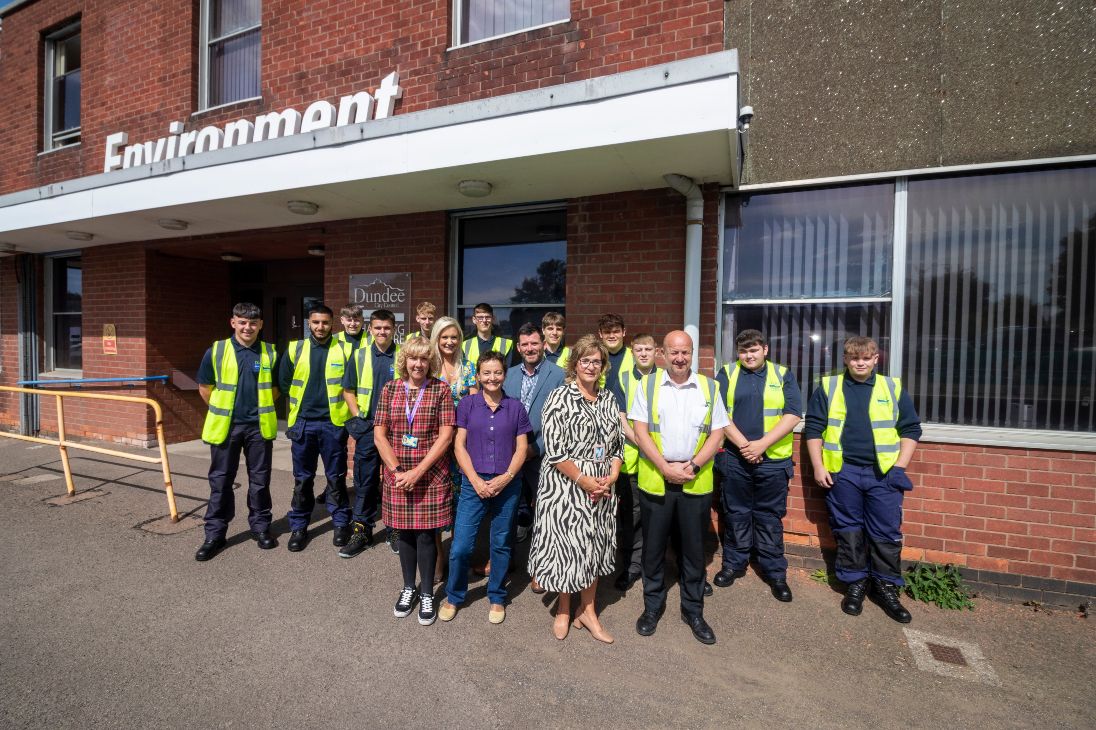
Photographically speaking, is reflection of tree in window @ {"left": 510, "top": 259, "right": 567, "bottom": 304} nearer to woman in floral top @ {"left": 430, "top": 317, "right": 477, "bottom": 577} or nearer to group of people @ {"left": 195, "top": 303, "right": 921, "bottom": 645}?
group of people @ {"left": 195, "top": 303, "right": 921, "bottom": 645}

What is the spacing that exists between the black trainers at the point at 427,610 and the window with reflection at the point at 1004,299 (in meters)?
3.84

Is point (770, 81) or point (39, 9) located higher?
point (39, 9)

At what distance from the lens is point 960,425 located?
3.96 m

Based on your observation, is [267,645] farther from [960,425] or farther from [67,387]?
[67,387]

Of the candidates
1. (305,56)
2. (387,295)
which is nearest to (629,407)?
(387,295)

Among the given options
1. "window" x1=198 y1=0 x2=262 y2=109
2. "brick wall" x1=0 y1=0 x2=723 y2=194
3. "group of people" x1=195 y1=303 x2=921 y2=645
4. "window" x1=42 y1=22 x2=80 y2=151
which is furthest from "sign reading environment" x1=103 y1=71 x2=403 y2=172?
"group of people" x1=195 y1=303 x2=921 y2=645

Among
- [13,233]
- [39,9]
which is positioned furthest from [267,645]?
[39,9]

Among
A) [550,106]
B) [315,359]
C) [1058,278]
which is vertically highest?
[550,106]

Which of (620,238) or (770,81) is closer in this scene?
(770,81)

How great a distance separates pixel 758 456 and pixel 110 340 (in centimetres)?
907

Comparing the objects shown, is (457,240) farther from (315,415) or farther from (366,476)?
(366,476)

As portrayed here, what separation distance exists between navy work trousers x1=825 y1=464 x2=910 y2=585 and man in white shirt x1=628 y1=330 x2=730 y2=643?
1.11 m

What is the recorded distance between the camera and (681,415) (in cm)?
312

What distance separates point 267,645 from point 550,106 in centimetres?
375
